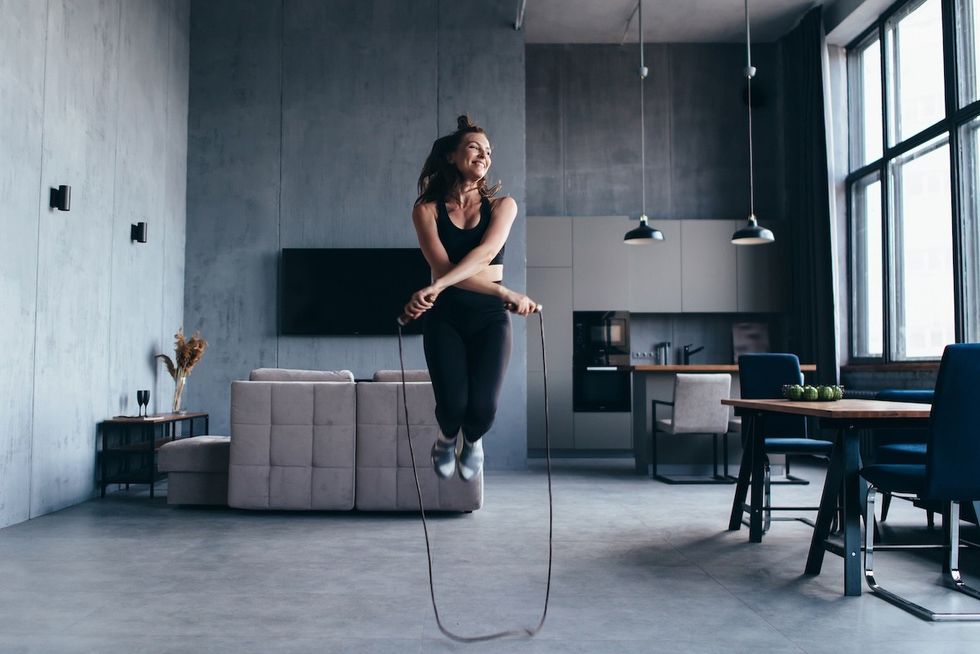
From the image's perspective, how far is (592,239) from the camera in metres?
8.63

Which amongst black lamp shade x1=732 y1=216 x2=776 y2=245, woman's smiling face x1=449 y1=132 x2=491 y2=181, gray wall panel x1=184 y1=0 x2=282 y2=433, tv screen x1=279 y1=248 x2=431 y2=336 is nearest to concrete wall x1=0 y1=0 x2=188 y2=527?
gray wall panel x1=184 y1=0 x2=282 y2=433

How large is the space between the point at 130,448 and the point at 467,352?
389 centimetres

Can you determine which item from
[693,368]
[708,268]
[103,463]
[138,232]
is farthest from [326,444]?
[708,268]

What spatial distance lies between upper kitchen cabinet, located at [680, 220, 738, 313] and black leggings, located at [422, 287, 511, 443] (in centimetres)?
642

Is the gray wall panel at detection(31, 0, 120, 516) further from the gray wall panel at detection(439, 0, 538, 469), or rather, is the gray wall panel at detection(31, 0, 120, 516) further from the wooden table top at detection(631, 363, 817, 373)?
the wooden table top at detection(631, 363, 817, 373)

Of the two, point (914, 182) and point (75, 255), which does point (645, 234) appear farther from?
point (75, 255)

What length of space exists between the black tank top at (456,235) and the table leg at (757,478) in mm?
2217

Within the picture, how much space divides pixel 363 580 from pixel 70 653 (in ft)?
3.89

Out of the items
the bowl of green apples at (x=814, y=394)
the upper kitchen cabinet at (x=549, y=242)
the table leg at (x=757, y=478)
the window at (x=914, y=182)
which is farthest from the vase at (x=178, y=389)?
the window at (x=914, y=182)

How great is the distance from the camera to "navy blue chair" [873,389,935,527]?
4.03 m

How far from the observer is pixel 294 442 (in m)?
4.73

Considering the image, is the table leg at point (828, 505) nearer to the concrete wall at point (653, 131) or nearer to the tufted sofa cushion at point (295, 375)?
the tufted sofa cushion at point (295, 375)

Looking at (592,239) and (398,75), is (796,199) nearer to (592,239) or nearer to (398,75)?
(592,239)

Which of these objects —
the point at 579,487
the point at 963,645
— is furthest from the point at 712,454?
the point at 963,645
